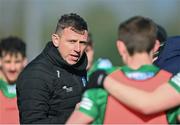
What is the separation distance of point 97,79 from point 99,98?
0.12 meters

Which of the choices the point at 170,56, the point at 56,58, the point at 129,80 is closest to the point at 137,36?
the point at 129,80

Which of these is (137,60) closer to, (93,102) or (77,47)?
(93,102)

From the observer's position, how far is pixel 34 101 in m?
5.02

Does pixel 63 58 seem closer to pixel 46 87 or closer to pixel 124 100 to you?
pixel 46 87

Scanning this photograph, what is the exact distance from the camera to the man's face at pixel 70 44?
17.7ft

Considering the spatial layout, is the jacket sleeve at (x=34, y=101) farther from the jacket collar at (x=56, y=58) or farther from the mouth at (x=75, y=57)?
the mouth at (x=75, y=57)

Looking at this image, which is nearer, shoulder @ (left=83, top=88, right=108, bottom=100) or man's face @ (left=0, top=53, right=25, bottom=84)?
shoulder @ (left=83, top=88, right=108, bottom=100)

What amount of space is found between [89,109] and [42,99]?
4.17ft

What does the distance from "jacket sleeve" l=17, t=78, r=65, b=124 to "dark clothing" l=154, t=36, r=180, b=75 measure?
83 centimetres

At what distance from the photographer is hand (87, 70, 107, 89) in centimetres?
387

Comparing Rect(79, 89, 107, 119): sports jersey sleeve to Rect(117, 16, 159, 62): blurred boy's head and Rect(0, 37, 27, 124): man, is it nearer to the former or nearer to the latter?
Rect(117, 16, 159, 62): blurred boy's head

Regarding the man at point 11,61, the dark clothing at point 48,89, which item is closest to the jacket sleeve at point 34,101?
the dark clothing at point 48,89

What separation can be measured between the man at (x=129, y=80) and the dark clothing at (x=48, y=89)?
106 cm

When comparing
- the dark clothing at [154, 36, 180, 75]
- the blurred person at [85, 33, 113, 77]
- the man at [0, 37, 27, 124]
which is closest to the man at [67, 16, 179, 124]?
the dark clothing at [154, 36, 180, 75]
